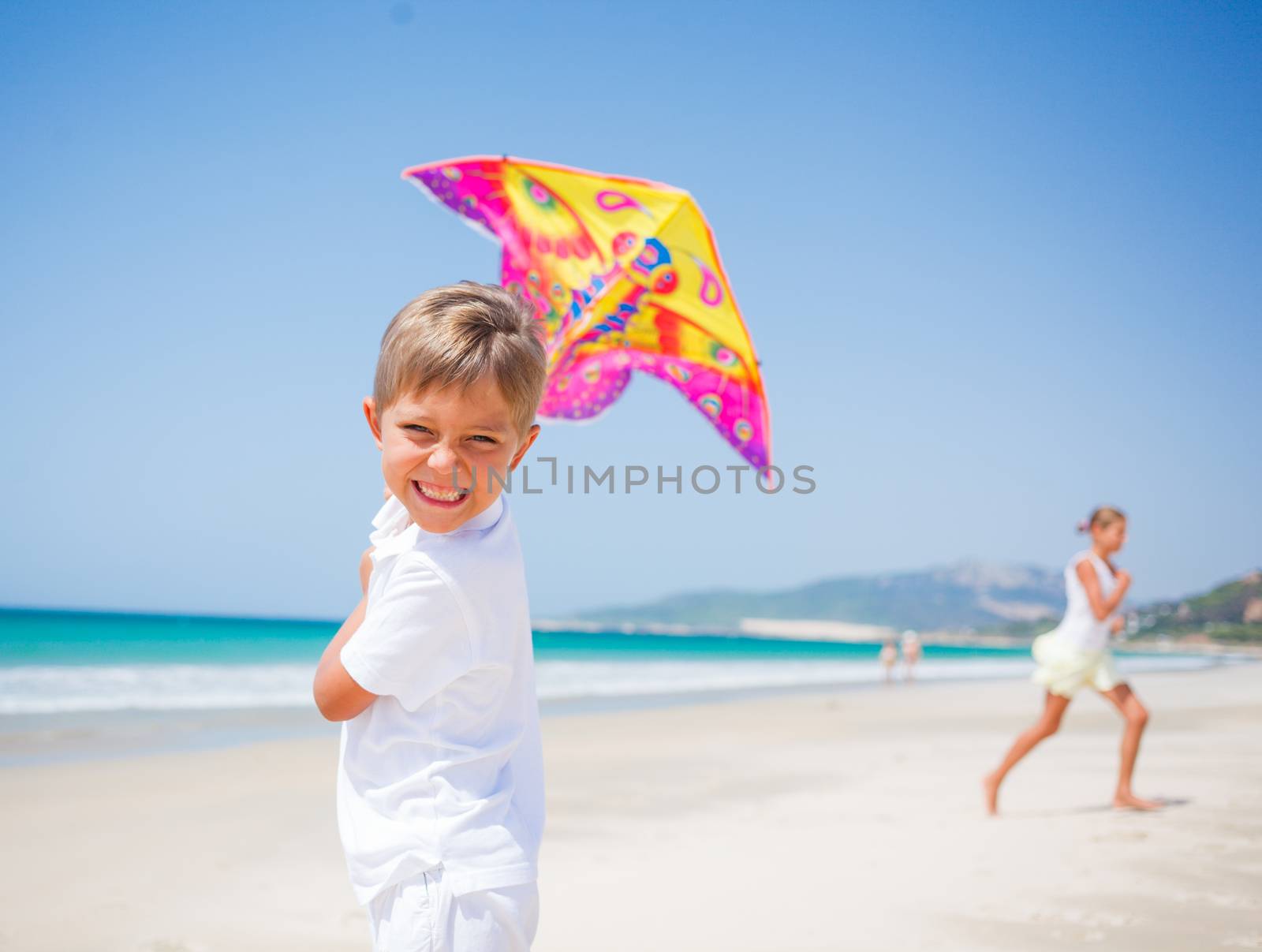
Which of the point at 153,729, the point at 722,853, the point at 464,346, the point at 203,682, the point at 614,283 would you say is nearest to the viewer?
the point at 464,346

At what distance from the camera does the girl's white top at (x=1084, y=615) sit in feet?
19.8

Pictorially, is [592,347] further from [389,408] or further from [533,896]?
[533,896]

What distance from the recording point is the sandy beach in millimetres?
4039

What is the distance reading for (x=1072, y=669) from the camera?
606 centimetres

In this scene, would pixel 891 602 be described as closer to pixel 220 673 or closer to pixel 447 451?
pixel 220 673

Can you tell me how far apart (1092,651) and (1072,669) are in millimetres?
157

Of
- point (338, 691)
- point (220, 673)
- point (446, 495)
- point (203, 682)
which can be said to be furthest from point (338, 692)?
point (220, 673)

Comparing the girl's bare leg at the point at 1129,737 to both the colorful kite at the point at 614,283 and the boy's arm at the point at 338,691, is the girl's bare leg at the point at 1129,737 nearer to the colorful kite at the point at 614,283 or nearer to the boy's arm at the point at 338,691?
the colorful kite at the point at 614,283

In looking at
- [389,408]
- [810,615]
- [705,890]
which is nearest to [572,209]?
[389,408]

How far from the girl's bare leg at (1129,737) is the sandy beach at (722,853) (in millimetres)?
182

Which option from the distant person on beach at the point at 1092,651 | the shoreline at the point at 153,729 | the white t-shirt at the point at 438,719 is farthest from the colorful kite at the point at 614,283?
the shoreline at the point at 153,729

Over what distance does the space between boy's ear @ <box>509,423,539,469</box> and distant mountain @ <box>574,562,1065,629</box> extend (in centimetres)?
13782

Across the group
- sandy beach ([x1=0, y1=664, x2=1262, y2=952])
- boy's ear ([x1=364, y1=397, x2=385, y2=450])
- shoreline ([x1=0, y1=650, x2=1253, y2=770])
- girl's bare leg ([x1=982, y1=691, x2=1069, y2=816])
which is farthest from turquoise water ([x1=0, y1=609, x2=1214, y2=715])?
boy's ear ([x1=364, y1=397, x2=385, y2=450])

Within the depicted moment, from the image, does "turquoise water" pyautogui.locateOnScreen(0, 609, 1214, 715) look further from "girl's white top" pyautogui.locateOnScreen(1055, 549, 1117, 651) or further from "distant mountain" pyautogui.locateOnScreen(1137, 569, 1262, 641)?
"distant mountain" pyautogui.locateOnScreen(1137, 569, 1262, 641)
